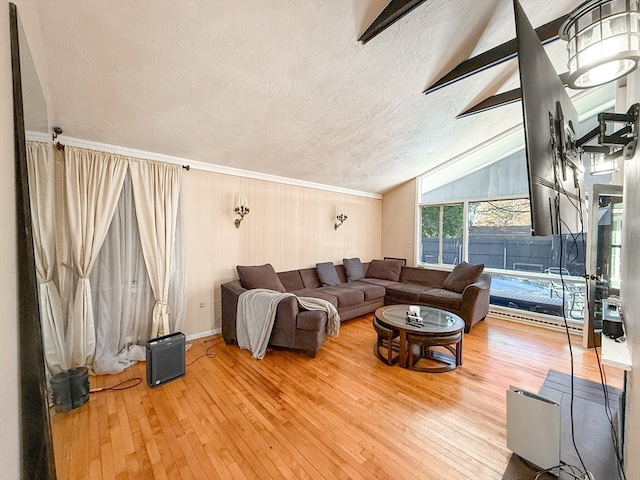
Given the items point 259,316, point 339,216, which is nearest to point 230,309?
point 259,316

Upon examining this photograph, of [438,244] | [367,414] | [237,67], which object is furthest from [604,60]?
[438,244]

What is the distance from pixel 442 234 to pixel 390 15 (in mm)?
4257

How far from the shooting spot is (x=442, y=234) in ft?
17.1

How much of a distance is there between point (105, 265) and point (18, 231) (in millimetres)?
2139

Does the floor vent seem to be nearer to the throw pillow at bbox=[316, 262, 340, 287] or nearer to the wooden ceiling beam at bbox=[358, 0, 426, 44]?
the throw pillow at bbox=[316, 262, 340, 287]

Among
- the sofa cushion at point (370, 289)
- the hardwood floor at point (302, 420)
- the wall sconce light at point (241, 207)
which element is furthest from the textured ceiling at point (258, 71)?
the hardwood floor at point (302, 420)

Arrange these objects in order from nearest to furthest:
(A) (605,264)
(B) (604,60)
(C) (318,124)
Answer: (B) (604,60) < (A) (605,264) < (C) (318,124)

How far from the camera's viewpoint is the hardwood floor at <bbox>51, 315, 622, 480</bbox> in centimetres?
155

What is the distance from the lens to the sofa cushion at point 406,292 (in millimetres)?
4254

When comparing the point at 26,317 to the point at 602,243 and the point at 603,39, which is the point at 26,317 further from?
the point at 602,243

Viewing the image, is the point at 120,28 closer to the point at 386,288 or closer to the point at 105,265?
the point at 105,265

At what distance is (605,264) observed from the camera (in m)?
2.40

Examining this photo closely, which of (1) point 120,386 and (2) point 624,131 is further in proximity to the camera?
(1) point 120,386

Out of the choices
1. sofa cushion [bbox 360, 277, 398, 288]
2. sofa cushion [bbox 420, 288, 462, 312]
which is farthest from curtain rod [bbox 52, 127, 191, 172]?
sofa cushion [bbox 420, 288, 462, 312]
